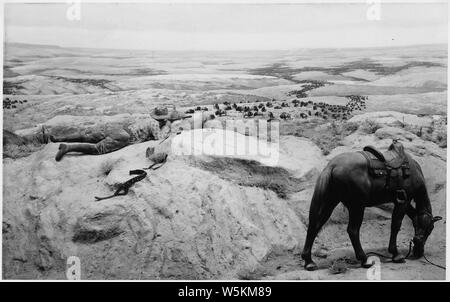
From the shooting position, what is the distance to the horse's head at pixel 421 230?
32.5 feet

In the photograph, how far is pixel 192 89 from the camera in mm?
10641

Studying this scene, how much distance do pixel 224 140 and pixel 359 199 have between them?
226cm

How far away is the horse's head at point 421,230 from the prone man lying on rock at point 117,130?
366 centimetres

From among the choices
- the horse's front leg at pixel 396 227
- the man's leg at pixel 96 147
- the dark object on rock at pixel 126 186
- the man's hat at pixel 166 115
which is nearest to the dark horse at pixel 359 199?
the horse's front leg at pixel 396 227

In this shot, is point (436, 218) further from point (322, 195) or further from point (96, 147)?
point (96, 147)

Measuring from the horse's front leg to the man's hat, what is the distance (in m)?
3.55

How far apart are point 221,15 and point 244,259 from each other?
152 inches

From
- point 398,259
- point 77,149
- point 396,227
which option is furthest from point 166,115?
point 398,259

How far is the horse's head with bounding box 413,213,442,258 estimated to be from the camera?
32.5 ft

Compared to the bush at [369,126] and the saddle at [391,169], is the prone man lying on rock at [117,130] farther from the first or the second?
the saddle at [391,169]

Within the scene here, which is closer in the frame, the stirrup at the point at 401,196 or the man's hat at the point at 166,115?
the stirrup at the point at 401,196

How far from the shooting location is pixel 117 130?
10.4m

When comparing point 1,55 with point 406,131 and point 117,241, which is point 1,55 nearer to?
point 117,241
